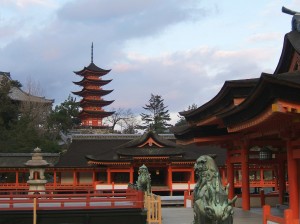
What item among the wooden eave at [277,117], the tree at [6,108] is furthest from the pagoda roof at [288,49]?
the tree at [6,108]

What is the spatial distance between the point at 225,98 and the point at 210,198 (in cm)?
896

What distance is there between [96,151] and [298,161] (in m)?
34.4

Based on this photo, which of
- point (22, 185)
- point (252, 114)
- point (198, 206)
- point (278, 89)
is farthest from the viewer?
point (22, 185)

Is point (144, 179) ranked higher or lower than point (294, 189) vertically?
higher

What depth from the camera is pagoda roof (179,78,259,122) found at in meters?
14.7

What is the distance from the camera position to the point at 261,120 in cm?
1097

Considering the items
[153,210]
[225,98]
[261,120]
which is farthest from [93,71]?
[261,120]

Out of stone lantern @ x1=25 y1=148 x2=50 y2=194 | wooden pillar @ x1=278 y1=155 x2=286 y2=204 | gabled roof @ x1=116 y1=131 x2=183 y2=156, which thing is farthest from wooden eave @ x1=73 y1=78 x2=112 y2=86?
wooden pillar @ x1=278 y1=155 x2=286 y2=204

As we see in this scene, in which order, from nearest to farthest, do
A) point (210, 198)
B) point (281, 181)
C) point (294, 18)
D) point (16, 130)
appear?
1. point (210, 198)
2. point (294, 18)
3. point (281, 181)
4. point (16, 130)

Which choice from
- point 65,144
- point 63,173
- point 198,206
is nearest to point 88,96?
point 65,144

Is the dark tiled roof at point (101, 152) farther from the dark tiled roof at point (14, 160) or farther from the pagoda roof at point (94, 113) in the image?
the pagoda roof at point (94, 113)

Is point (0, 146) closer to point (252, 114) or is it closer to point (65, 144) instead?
point (65, 144)

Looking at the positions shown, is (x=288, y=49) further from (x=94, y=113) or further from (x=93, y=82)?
(x=93, y=82)

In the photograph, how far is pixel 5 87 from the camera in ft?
182
